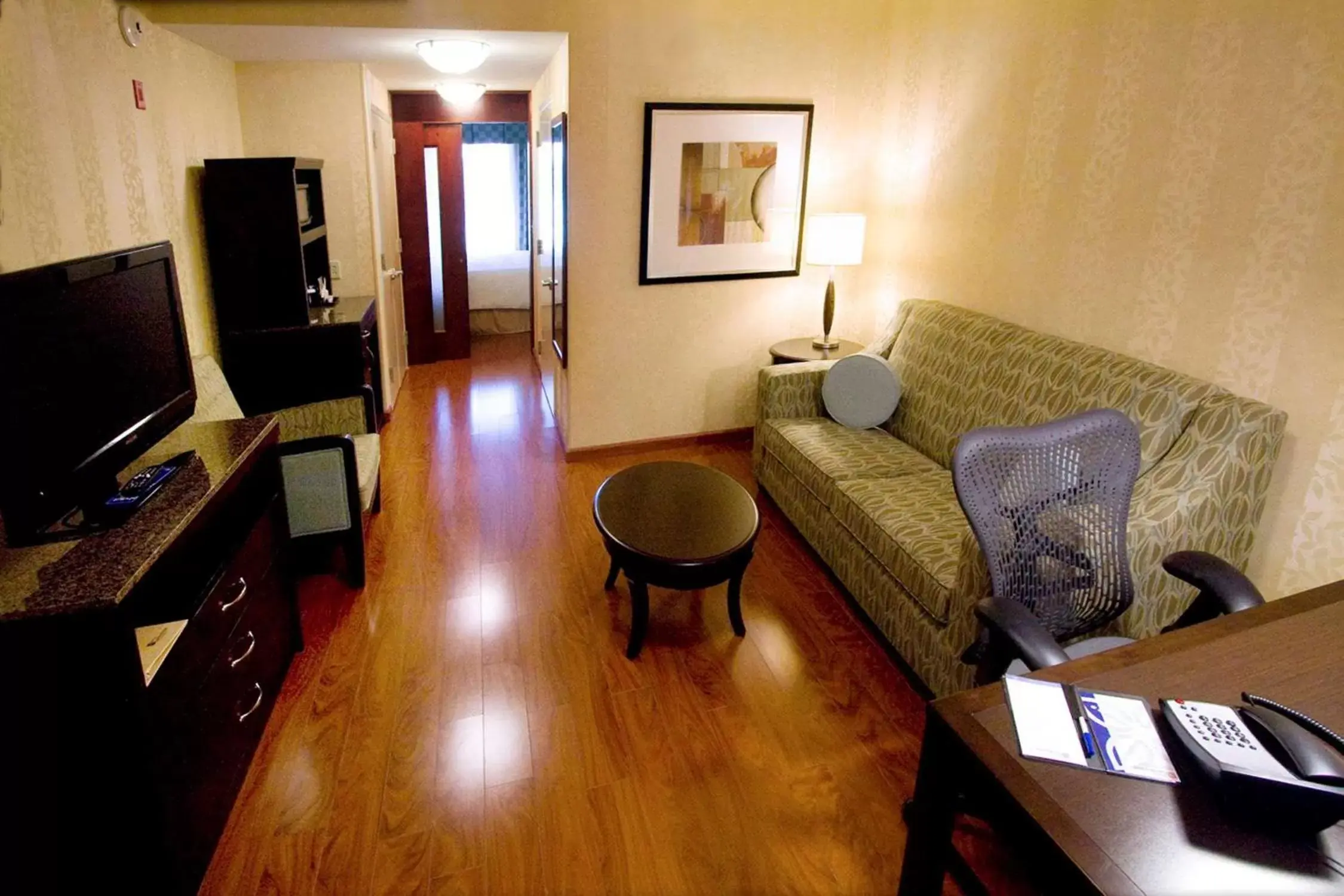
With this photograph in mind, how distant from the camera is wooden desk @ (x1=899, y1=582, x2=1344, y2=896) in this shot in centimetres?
102

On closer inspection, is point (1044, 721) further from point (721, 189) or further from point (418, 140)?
point (418, 140)

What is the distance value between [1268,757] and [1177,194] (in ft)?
7.14

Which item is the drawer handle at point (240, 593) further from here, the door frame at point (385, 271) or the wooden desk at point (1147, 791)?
the door frame at point (385, 271)

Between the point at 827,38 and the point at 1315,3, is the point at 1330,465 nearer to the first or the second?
the point at 1315,3

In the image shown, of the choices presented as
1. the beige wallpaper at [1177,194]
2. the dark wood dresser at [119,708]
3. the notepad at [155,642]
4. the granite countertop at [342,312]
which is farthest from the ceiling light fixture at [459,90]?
the notepad at [155,642]

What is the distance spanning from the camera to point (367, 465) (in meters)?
3.30

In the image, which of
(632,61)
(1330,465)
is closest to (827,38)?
(632,61)

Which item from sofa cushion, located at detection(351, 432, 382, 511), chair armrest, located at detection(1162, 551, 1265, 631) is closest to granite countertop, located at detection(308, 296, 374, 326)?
sofa cushion, located at detection(351, 432, 382, 511)

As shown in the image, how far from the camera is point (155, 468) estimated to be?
204 cm

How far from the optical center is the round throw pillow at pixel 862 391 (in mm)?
3656

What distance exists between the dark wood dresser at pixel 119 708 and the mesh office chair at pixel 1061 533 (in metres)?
1.83

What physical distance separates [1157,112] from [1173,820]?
8.22 feet

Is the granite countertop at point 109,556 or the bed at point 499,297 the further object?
the bed at point 499,297

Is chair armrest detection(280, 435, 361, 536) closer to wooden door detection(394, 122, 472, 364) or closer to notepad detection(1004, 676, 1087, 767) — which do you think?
notepad detection(1004, 676, 1087, 767)
